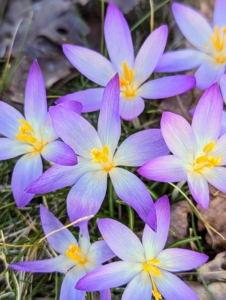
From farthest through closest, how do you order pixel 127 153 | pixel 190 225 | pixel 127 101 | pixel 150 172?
pixel 190 225 → pixel 127 101 → pixel 127 153 → pixel 150 172

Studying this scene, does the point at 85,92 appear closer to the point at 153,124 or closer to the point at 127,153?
the point at 127,153

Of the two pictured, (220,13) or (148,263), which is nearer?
(148,263)

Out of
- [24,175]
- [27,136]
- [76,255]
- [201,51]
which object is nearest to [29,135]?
[27,136]

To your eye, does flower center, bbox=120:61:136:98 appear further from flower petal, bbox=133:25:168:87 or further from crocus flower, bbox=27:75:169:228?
crocus flower, bbox=27:75:169:228

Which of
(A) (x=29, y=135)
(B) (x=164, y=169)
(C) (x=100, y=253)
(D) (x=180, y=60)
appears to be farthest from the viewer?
(D) (x=180, y=60)

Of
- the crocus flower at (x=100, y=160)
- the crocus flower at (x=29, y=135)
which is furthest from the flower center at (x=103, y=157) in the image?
the crocus flower at (x=29, y=135)

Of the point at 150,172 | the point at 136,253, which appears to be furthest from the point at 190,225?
the point at 150,172

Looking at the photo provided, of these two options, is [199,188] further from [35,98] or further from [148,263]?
[35,98]
